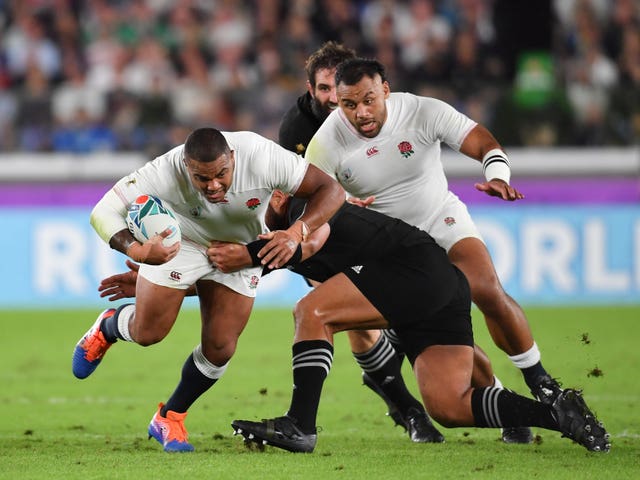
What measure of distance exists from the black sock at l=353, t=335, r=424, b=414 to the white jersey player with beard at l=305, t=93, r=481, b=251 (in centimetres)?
72

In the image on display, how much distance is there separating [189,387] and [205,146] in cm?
146

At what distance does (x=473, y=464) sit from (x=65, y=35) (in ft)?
38.1

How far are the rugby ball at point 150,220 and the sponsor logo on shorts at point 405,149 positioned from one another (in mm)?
1584

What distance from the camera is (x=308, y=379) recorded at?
19.9 ft

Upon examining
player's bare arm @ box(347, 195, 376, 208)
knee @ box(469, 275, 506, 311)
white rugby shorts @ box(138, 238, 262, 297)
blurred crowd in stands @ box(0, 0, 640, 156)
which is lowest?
knee @ box(469, 275, 506, 311)

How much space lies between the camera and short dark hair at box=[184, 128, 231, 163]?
611 centimetres

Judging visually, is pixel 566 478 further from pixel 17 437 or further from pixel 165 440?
pixel 17 437

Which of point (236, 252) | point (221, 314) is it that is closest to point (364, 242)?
point (236, 252)

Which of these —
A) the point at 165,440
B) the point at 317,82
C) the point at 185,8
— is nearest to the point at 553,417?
the point at 165,440

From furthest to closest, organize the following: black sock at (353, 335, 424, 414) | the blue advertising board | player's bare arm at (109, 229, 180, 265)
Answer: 1. the blue advertising board
2. black sock at (353, 335, 424, 414)
3. player's bare arm at (109, 229, 180, 265)

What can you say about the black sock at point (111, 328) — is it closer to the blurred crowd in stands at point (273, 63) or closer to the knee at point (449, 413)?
the knee at point (449, 413)

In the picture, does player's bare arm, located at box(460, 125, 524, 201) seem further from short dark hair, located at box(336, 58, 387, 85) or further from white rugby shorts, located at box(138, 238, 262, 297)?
white rugby shorts, located at box(138, 238, 262, 297)

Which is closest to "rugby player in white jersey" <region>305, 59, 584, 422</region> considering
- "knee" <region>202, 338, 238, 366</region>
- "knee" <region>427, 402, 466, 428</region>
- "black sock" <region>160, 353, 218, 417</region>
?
"knee" <region>427, 402, 466, 428</region>

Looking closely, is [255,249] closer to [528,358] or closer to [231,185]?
[231,185]
